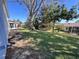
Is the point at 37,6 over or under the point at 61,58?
over

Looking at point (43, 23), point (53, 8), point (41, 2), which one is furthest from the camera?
point (43, 23)

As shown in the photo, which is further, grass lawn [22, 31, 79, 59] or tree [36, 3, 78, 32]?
tree [36, 3, 78, 32]

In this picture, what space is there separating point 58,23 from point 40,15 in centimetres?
490

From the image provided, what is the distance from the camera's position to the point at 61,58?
6965 mm

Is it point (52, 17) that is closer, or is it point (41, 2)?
point (41, 2)

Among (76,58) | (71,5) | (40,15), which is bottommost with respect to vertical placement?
(76,58)

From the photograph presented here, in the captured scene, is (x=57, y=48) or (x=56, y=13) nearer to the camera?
(x=57, y=48)

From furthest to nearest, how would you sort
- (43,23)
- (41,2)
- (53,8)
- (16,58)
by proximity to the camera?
(43,23) → (53,8) → (41,2) → (16,58)

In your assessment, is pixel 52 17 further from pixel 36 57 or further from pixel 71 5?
pixel 36 57

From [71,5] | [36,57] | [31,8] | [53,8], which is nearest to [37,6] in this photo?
[31,8]

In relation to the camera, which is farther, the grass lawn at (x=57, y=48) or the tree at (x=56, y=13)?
the tree at (x=56, y=13)

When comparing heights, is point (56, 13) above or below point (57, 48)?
above

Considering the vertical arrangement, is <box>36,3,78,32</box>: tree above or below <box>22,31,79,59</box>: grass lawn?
above

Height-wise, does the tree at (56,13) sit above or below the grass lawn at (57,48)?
above
